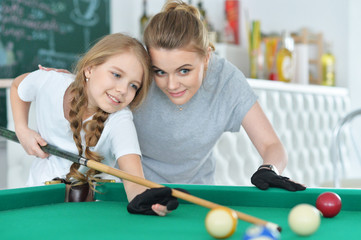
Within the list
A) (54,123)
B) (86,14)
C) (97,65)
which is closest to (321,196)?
(97,65)

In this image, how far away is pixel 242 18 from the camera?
433 cm

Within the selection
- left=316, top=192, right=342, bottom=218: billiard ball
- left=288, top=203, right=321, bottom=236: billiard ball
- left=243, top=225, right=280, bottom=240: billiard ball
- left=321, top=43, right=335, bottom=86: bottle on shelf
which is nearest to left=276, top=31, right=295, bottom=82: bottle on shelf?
left=321, top=43, right=335, bottom=86: bottle on shelf

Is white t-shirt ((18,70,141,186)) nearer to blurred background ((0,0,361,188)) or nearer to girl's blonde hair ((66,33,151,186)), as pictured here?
girl's blonde hair ((66,33,151,186))

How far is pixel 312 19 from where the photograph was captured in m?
4.19

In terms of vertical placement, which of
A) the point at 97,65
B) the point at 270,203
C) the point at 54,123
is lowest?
the point at 270,203

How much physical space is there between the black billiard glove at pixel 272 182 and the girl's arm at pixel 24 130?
81 cm

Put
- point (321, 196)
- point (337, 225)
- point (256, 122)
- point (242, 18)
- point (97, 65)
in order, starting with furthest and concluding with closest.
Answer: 1. point (242, 18)
2. point (256, 122)
3. point (97, 65)
4. point (321, 196)
5. point (337, 225)

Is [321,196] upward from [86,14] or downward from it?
downward

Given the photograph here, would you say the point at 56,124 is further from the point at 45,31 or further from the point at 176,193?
the point at 45,31

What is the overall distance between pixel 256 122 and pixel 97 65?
66 cm

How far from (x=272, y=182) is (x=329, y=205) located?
240mm

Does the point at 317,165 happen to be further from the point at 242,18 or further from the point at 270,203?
the point at 270,203

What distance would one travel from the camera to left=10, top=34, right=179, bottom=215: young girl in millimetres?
1688

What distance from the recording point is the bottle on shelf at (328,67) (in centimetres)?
404
